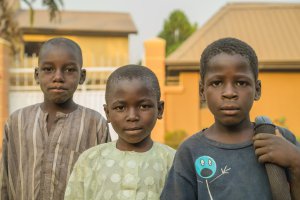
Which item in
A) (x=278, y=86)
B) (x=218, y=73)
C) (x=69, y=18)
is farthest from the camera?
(x=69, y=18)

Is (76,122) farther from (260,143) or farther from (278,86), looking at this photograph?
(278,86)

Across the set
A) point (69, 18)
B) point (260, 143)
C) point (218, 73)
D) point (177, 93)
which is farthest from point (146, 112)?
point (69, 18)

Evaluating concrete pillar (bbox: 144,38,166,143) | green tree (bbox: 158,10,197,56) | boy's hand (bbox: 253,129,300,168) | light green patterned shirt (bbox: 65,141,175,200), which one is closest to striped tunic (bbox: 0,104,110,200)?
light green patterned shirt (bbox: 65,141,175,200)

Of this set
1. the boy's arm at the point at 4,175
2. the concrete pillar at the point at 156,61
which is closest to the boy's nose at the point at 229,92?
the boy's arm at the point at 4,175

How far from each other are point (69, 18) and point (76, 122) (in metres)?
20.4

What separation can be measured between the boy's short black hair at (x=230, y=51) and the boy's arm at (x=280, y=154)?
0.30 metres

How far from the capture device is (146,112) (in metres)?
2.31

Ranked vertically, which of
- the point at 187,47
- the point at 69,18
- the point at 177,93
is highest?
the point at 69,18

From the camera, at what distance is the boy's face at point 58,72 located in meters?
2.75

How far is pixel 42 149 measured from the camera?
2791 mm

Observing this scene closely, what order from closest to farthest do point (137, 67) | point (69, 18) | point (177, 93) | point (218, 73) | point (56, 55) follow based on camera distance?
1. point (218, 73)
2. point (137, 67)
3. point (56, 55)
4. point (177, 93)
5. point (69, 18)

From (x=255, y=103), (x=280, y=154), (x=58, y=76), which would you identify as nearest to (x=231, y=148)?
(x=280, y=154)

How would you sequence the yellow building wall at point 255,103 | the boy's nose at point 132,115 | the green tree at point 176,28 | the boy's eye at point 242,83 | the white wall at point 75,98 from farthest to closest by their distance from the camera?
1. the green tree at point 176,28
2. the yellow building wall at point 255,103
3. the white wall at point 75,98
4. the boy's nose at point 132,115
5. the boy's eye at point 242,83

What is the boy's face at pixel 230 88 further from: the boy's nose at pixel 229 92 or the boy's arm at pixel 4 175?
the boy's arm at pixel 4 175
